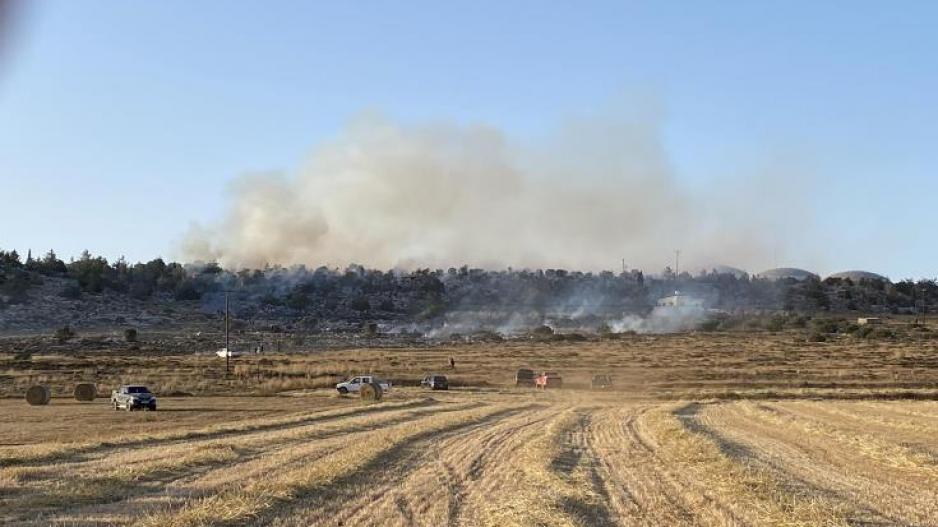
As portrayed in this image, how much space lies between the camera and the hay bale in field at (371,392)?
53.8m

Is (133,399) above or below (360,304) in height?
below

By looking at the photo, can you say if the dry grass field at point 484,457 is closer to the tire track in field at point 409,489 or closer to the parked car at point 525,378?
the tire track in field at point 409,489

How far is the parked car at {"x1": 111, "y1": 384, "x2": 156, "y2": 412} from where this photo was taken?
4569cm

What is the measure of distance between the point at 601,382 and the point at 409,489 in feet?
169

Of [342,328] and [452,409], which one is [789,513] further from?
[342,328]

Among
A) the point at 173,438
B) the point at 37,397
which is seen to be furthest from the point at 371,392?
the point at 173,438

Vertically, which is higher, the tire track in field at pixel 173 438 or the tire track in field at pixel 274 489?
the tire track in field at pixel 274 489

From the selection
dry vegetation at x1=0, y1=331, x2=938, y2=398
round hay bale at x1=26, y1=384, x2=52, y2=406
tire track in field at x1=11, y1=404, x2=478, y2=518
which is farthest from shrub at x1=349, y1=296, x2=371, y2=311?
tire track in field at x1=11, y1=404, x2=478, y2=518

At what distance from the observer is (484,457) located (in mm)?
22938

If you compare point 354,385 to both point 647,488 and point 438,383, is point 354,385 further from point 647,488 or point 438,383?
point 647,488

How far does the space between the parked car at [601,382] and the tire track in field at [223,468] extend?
3391cm

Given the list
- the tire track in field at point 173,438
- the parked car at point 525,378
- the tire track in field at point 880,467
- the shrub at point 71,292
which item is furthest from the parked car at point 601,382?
Answer: the shrub at point 71,292

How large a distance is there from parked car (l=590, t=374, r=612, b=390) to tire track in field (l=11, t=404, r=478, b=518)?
33906mm

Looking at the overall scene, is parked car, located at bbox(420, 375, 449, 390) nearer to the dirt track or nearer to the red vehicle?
the red vehicle
